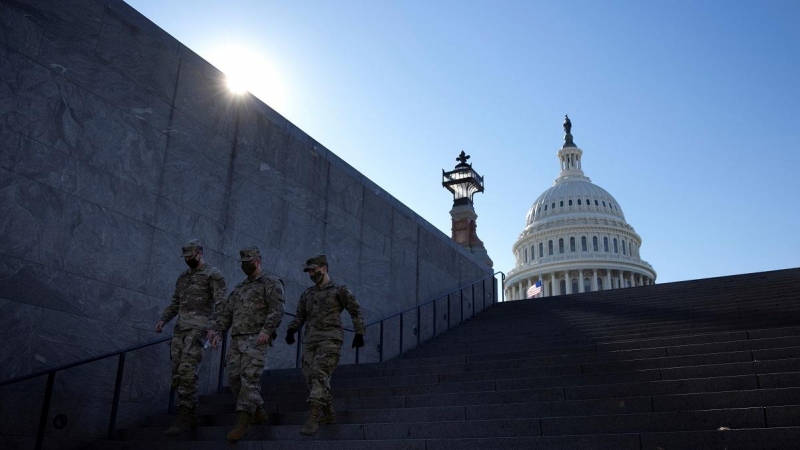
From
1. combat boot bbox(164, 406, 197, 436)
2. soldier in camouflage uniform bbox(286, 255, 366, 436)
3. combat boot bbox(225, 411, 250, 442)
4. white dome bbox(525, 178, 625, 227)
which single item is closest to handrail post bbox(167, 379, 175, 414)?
combat boot bbox(164, 406, 197, 436)

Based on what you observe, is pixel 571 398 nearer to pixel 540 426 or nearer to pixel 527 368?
pixel 540 426

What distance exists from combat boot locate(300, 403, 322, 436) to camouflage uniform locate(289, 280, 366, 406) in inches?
2.5

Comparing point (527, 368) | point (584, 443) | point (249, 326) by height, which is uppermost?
point (249, 326)

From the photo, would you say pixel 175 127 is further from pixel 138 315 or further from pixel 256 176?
pixel 138 315

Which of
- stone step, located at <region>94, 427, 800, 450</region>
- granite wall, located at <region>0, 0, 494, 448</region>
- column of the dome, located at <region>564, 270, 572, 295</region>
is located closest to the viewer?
stone step, located at <region>94, 427, 800, 450</region>

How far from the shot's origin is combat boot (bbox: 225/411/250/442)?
6.60 meters

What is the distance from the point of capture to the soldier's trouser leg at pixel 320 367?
22.4ft

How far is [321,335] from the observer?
23.4 ft

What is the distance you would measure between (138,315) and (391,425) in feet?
14.0

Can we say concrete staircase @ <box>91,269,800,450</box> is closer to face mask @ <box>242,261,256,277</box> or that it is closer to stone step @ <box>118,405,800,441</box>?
stone step @ <box>118,405,800,441</box>

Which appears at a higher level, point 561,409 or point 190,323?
point 190,323

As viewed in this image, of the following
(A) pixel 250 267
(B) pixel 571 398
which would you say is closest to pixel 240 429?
(A) pixel 250 267

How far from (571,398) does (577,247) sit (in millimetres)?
95160

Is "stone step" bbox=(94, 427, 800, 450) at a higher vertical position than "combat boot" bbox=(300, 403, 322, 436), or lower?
lower
